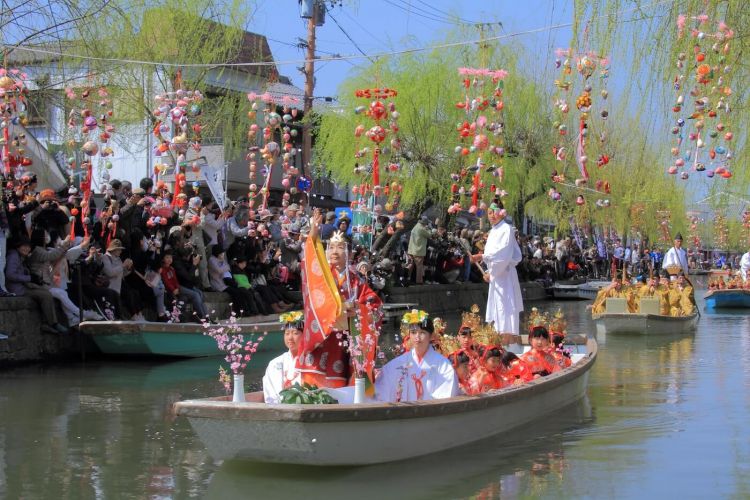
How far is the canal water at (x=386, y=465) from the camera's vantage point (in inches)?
284

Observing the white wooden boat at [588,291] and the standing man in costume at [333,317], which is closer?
the standing man in costume at [333,317]

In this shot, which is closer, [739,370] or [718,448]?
[718,448]

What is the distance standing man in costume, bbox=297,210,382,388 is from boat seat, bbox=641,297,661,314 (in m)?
12.5

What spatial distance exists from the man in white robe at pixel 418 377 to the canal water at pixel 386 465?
1.44 ft

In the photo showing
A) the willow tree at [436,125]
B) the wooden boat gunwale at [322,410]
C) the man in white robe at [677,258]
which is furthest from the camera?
the willow tree at [436,125]

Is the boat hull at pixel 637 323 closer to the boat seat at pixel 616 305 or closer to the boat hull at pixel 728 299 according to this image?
the boat seat at pixel 616 305

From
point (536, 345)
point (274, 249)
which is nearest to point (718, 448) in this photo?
point (536, 345)

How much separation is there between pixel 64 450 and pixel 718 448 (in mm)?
5244

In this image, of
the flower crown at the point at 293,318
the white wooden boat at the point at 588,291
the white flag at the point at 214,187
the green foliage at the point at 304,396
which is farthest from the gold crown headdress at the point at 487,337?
the white wooden boat at the point at 588,291

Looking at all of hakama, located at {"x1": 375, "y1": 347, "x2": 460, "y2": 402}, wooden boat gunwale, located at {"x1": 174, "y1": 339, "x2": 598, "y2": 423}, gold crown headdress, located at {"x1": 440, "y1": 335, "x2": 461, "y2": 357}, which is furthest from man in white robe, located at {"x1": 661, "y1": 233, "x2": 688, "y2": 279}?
wooden boat gunwale, located at {"x1": 174, "y1": 339, "x2": 598, "y2": 423}

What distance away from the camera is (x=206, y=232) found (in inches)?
647

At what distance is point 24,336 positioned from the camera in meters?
13.1

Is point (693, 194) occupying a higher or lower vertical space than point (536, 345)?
higher

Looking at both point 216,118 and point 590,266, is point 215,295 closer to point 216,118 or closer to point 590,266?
point 216,118
